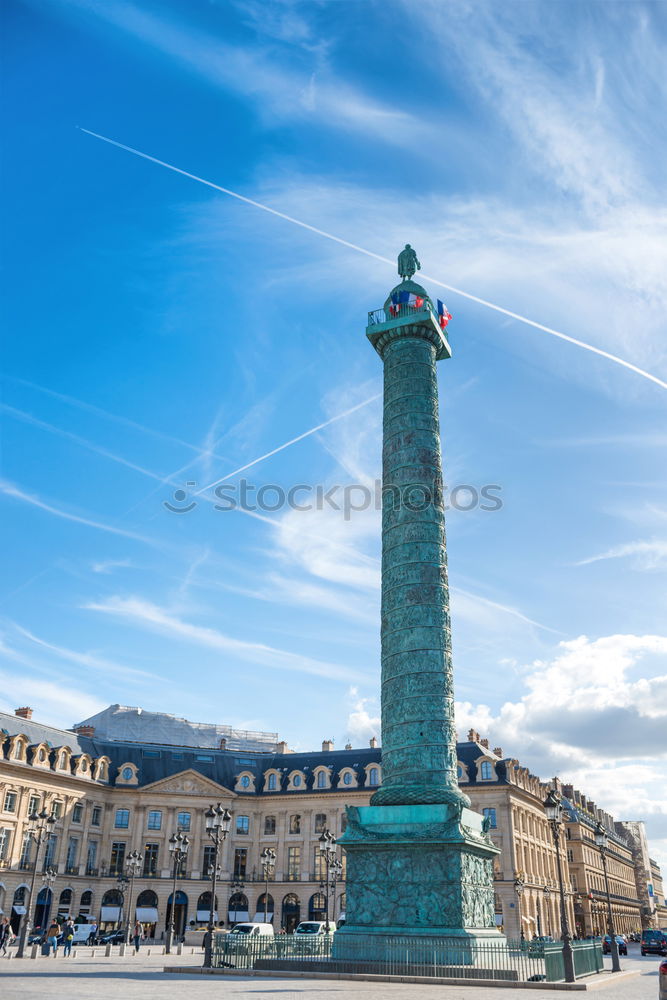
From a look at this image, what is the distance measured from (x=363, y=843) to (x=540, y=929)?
3767 centimetres

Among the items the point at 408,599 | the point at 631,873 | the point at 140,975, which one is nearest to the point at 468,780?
the point at 408,599

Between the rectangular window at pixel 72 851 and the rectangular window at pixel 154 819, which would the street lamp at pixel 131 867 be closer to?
the rectangular window at pixel 154 819

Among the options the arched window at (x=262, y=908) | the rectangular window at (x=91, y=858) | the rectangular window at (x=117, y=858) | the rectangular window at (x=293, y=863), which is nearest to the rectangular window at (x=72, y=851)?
the rectangular window at (x=91, y=858)

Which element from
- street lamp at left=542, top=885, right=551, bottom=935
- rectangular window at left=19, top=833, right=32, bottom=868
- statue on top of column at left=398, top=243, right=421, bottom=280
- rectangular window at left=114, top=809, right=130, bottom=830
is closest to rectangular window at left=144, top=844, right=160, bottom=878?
rectangular window at left=114, top=809, right=130, bottom=830

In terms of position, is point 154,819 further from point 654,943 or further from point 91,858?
point 654,943

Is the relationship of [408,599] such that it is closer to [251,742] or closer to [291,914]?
[291,914]

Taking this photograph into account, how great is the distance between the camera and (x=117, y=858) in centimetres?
5381

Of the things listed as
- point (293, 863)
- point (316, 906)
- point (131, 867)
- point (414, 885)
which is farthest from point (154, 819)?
point (414, 885)

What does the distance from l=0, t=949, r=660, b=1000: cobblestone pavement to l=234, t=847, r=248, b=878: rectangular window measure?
1401 inches

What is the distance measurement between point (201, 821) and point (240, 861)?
3.82 m

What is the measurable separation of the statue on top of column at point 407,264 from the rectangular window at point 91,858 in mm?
40764

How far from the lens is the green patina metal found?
71.7 ft

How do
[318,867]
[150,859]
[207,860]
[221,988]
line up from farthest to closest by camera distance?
1. [207,860]
2. [318,867]
3. [150,859]
4. [221,988]

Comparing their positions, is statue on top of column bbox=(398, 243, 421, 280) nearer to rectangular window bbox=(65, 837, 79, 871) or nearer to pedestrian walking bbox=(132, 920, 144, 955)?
pedestrian walking bbox=(132, 920, 144, 955)
